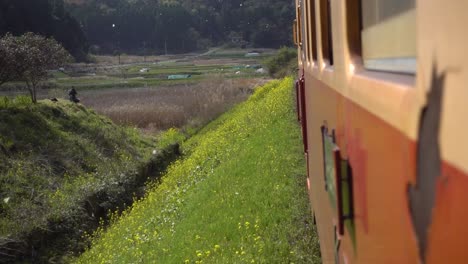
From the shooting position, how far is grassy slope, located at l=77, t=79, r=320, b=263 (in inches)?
257

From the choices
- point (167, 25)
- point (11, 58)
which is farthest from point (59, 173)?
point (167, 25)

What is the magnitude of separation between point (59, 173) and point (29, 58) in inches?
198

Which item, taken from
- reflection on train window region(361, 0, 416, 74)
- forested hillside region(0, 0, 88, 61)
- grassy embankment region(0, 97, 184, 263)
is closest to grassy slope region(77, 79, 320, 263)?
grassy embankment region(0, 97, 184, 263)

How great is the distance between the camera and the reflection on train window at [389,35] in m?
1.05

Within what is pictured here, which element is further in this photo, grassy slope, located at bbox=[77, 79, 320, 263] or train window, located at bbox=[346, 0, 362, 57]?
grassy slope, located at bbox=[77, 79, 320, 263]

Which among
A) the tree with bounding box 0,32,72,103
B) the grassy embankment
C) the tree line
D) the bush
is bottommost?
the grassy embankment

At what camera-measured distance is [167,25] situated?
58.1m

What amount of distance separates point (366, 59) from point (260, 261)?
458 cm

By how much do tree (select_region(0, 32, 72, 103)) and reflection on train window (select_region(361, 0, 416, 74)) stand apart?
17.2 m

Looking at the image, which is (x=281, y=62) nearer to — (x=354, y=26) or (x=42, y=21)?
(x=42, y=21)

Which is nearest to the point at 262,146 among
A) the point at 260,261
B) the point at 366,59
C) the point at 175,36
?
the point at 260,261

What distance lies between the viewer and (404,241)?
1037 millimetres

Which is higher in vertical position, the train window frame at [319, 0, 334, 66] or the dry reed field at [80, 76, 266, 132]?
the train window frame at [319, 0, 334, 66]

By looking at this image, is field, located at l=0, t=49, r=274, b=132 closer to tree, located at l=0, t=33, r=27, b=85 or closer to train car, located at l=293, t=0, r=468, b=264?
tree, located at l=0, t=33, r=27, b=85
